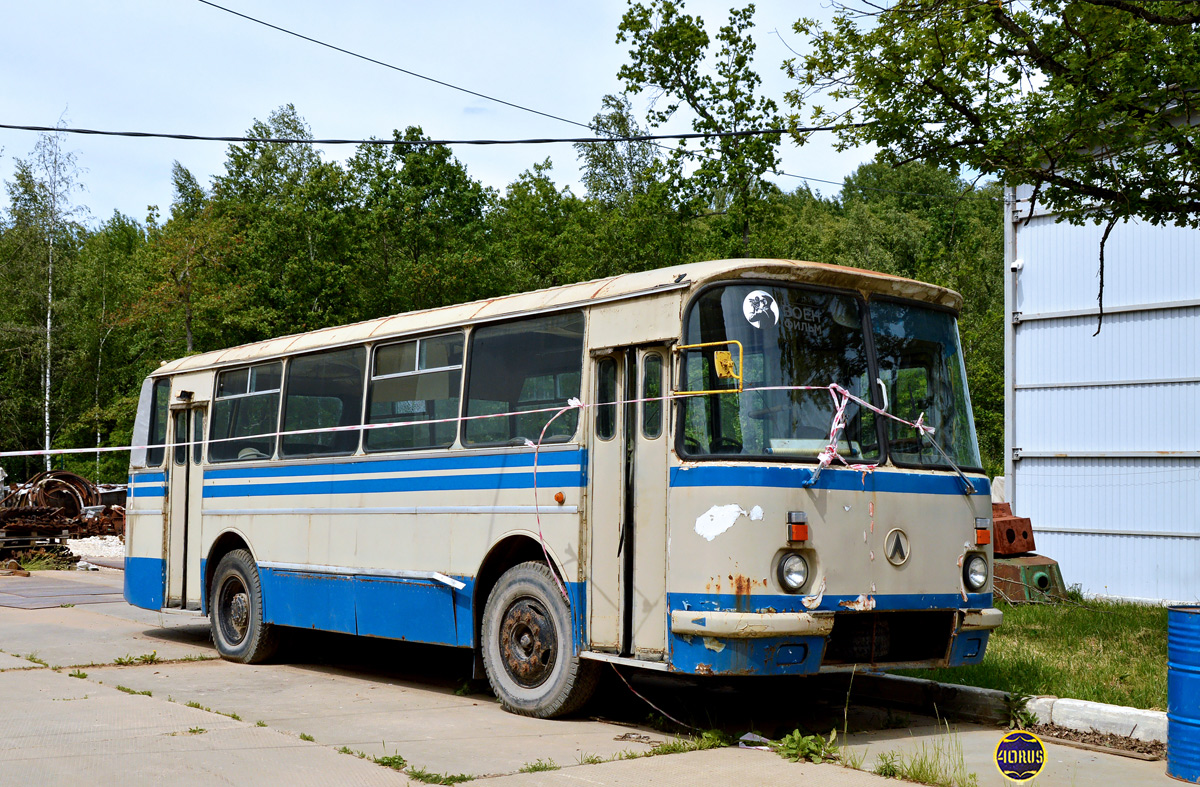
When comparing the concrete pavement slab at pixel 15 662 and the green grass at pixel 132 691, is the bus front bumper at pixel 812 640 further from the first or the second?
the concrete pavement slab at pixel 15 662

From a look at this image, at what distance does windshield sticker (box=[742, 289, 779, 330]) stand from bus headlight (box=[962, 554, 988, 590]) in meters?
2.23

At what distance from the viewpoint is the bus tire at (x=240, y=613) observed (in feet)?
38.8

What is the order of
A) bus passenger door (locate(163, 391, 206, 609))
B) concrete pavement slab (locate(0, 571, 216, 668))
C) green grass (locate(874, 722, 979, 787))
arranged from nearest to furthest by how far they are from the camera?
green grass (locate(874, 722, 979, 787)) → concrete pavement slab (locate(0, 571, 216, 668)) → bus passenger door (locate(163, 391, 206, 609))

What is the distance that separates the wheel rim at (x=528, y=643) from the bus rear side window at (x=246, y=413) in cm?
417

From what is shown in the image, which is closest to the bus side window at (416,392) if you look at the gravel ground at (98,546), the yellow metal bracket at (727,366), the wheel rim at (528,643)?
the wheel rim at (528,643)

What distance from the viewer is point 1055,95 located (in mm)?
10820

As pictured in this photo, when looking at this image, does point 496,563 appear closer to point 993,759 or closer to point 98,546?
point 993,759

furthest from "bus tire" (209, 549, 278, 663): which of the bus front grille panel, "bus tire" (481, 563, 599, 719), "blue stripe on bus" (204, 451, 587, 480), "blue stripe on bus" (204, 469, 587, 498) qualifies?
the bus front grille panel

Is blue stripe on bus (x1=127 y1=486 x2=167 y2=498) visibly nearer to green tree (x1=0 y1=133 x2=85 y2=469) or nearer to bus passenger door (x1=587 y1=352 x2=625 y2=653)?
bus passenger door (x1=587 y1=352 x2=625 y2=653)

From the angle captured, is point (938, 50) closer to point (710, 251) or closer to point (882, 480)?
point (882, 480)

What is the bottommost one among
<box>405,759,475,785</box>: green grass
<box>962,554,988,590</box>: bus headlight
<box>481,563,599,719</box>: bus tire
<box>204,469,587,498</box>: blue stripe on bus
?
<box>405,759,475,785</box>: green grass

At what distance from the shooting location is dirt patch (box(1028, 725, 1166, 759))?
300 inches

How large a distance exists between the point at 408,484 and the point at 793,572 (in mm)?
3908

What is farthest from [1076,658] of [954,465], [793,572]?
[793,572]
